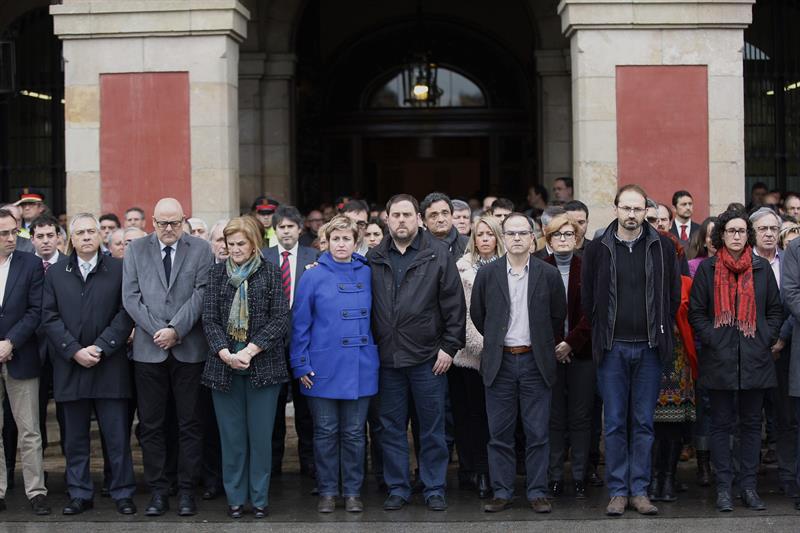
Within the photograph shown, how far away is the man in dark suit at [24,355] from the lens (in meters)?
8.00

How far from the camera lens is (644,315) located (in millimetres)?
7723

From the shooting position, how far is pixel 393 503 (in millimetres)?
8039

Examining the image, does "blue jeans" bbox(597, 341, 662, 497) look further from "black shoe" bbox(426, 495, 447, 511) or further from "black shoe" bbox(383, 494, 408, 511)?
"black shoe" bbox(383, 494, 408, 511)

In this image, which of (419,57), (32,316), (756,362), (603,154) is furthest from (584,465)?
(419,57)

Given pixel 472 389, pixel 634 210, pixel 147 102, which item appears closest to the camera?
pixel 634 210

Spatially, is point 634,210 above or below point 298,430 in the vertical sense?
above

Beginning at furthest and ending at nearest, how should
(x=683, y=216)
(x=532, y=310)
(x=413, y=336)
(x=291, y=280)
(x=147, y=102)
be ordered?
(x=147, y=102) → (x=683, y=216) → (x=291, y=280) → (x=413, y=336) → (x=532, y=310)

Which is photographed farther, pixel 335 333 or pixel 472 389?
pixel 472 389

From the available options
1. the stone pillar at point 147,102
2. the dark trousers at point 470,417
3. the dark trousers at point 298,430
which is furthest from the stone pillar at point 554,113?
the dark trousers at point 470,417

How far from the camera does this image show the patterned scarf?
7750 mm

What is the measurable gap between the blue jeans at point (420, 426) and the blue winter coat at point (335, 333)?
6.5 inches

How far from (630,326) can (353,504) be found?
2.13m

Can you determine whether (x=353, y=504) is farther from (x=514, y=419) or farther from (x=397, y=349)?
(x=514, y=419)

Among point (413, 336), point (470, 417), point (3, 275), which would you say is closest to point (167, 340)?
point (3, 275)
